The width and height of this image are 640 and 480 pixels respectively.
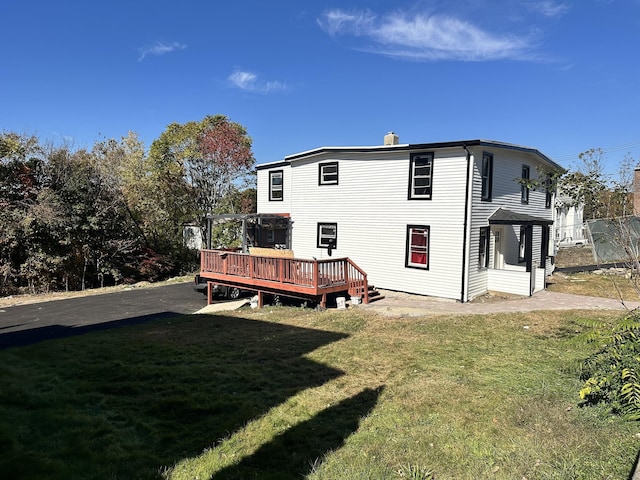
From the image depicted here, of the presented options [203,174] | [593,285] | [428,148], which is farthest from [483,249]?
[203,174]

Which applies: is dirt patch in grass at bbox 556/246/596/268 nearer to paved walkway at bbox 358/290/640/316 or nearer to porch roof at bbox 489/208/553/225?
porch roof at bbox 489/208/553/225

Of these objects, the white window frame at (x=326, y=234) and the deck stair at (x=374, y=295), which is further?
the white window frame at (x=326, y=234)

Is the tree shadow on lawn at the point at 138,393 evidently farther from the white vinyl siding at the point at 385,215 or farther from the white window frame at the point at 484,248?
the white window frame at the point at 484,248

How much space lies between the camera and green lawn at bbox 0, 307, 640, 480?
3.46m

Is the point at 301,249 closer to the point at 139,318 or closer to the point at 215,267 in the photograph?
the point at 215,267

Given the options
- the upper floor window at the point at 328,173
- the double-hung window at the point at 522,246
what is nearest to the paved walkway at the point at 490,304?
the double-hung window at the point at 522,246

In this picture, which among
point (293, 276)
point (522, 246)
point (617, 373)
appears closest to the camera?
point (617, 373)

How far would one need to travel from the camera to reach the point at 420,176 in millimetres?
13445

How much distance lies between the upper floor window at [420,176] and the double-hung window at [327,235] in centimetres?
355

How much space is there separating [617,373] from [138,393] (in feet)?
19.6

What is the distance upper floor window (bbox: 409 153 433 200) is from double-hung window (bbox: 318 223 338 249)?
3546 mm

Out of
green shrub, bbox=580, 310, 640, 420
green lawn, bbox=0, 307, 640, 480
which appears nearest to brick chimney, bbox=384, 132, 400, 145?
green lawn, bbox=0, 307, 640, 480

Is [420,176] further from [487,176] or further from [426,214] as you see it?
[487,176]

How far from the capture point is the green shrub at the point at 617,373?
407 centimetres
